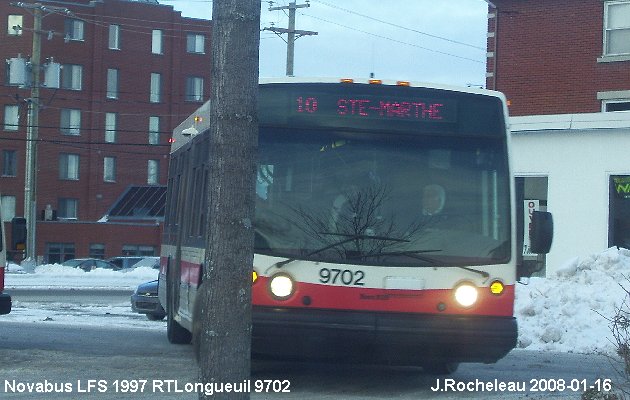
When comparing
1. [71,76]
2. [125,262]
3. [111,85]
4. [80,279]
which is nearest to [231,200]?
[80,279]

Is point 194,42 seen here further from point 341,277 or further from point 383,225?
point 341,277

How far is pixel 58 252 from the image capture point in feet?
218

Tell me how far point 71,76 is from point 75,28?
2.93m

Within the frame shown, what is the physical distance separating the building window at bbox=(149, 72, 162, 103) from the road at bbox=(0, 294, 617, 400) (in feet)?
182

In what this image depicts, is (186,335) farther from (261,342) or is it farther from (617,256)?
(617,256)

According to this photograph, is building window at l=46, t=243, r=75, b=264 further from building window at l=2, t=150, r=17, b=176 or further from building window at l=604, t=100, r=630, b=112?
building window at l=604, t=100, r=630, b=112

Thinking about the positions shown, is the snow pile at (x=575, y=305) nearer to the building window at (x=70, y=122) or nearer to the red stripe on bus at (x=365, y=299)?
the red stripe on bus at (x=365, y=299)

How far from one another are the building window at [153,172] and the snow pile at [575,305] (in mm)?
54726

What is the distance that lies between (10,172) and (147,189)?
8.21m

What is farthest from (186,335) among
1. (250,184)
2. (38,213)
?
(38,213)

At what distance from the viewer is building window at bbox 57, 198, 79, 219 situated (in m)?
68.7

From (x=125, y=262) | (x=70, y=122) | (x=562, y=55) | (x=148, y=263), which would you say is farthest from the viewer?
(x=70, y=122)

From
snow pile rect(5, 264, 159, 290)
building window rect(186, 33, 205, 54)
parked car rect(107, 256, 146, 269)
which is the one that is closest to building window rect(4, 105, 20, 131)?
building window rect(186, 33, 205, 54)

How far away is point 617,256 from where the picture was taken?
18.8m
